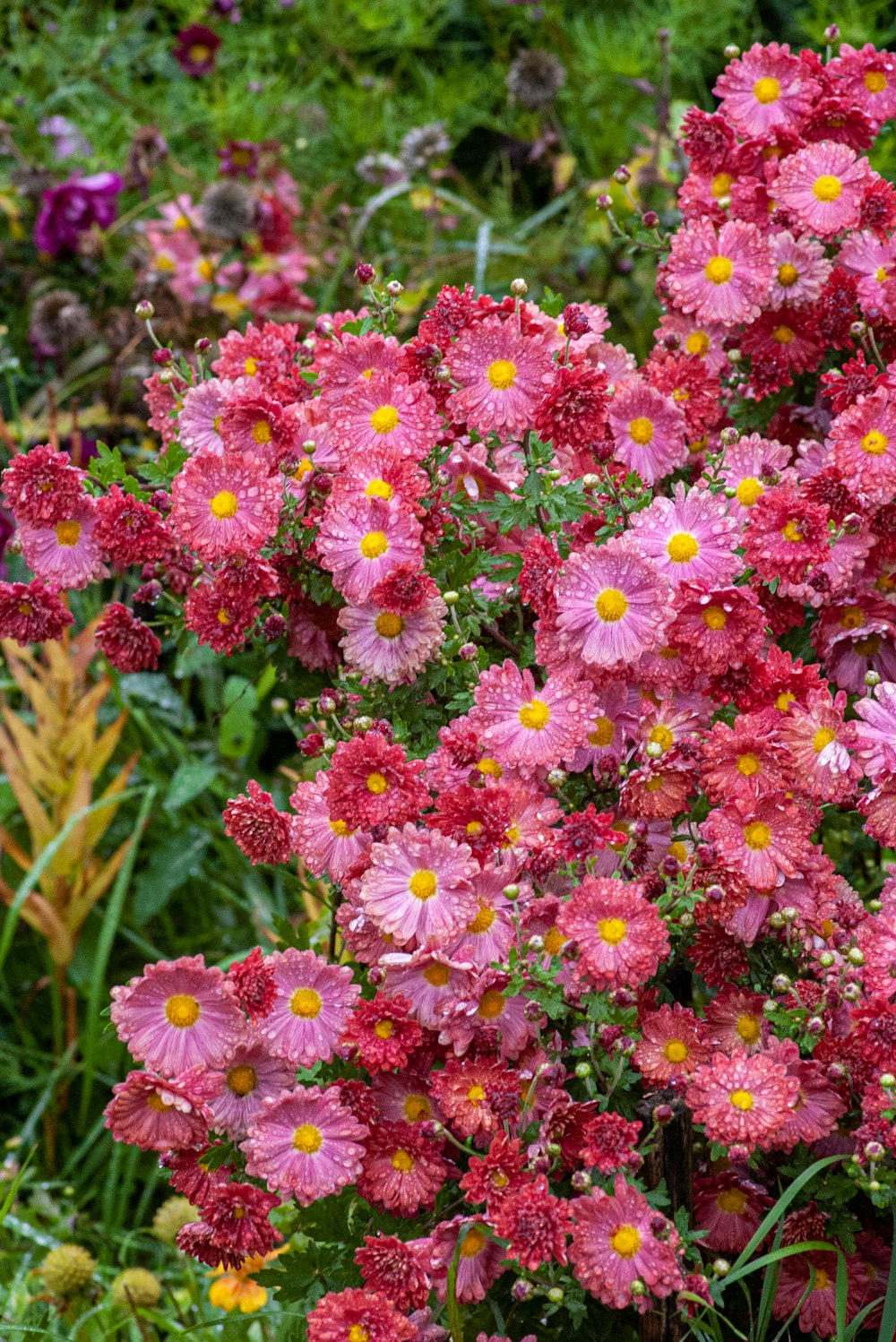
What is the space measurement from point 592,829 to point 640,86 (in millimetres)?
2386

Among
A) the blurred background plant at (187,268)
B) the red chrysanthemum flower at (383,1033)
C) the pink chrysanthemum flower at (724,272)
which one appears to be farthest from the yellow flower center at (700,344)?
the red chrysanthemum flower at (383,1033)

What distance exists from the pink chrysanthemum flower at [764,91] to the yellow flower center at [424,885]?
34.6 inches

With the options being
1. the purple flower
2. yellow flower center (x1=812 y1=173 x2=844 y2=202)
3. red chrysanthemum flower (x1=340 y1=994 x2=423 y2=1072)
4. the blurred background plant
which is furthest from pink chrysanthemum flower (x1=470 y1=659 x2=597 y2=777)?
the purple flower

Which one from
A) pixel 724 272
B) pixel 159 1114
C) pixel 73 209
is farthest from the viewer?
pixel 73 209

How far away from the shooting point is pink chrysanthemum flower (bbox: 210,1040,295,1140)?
1.13 metres

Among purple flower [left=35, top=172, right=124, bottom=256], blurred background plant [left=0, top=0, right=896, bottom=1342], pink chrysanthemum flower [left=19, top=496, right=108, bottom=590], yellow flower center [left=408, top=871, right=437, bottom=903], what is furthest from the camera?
purple flower [left=35, top=172, right=124, bottom=256]

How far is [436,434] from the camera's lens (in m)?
1.21

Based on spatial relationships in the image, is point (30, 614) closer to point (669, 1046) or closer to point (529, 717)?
point (529, 717)

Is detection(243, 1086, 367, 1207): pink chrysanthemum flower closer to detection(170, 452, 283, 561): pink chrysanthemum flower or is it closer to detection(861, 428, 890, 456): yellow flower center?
detection(170, 452, 283, 561): pink chrysanthemum flower

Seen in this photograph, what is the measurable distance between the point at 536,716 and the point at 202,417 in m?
0.47

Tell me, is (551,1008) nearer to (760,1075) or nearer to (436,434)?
(760,1075)

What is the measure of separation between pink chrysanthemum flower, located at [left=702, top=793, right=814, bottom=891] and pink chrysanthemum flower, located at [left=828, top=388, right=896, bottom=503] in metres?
0.30

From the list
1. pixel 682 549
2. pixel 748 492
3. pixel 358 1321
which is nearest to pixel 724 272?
pixel 748 492

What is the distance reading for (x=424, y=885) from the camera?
106cm
